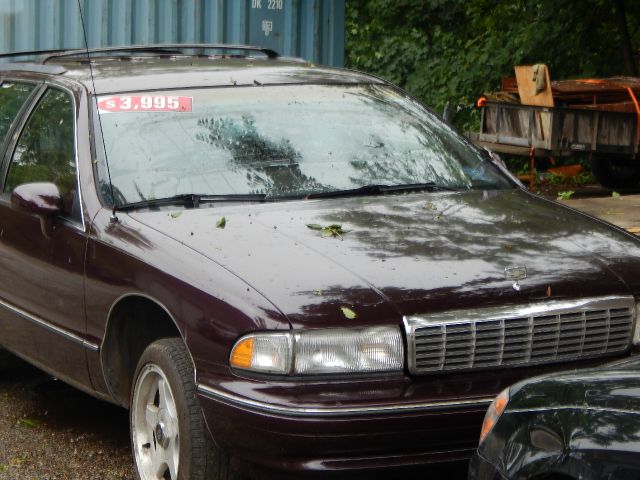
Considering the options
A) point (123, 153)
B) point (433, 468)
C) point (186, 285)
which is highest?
point (123, 153)

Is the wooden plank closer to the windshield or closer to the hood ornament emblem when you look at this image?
the windshield

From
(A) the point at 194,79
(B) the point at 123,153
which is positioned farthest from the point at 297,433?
(A) the point at 194,79

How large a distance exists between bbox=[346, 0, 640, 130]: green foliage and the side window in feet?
40.1

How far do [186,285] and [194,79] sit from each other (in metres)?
1.66

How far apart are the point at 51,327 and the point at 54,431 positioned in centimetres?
92

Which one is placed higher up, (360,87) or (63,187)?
(360,87)

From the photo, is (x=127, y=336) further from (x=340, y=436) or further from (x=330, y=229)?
(x=340, y=436)

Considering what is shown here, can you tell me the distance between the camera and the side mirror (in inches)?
217

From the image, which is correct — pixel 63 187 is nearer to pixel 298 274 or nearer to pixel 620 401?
pixel 298 274

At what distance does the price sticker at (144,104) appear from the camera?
571 centimetres

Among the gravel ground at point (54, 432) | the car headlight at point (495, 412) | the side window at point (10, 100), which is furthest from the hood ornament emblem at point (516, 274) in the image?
the side window at point (10, 100)

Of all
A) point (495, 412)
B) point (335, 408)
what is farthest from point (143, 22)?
point (495, 412)

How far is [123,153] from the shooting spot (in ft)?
18.1

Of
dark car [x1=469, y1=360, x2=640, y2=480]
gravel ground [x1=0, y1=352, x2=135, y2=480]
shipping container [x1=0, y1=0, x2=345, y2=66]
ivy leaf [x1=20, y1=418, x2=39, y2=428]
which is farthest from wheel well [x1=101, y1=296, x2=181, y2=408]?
shipping container [x1=0, y1=0, x2=345, y2=66]
